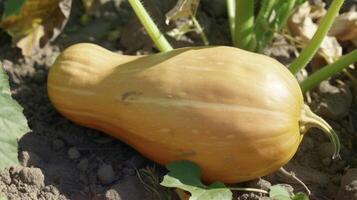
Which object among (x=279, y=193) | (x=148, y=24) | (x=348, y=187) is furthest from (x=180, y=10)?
(x=348, y=187)

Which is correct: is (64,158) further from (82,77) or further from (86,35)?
(86,35)

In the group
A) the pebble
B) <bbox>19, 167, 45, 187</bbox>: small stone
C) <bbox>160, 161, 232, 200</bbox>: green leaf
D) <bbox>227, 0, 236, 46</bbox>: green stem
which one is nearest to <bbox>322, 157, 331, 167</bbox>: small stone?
the pebble

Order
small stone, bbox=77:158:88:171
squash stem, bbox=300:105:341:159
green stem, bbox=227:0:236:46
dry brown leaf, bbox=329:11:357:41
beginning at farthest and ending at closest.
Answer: dry brown leaf, bbox=329:11:357:41 < green stem, bbox=227:0:236:46 < small stone, bbox=77:158:88:171 < squash stem, bbox=300:105:341:159

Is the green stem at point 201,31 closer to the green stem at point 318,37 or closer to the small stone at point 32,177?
the green stem at point 318,37

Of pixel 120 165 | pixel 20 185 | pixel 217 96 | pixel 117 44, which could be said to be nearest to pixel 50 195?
pixel 20 185

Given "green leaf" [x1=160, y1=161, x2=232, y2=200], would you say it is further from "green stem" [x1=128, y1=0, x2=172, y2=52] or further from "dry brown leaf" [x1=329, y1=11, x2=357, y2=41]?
"dry brown leaf" [x1=329, y1=11, x2=357, y2=41]

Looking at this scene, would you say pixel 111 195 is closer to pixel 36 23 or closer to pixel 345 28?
pixel 36 23

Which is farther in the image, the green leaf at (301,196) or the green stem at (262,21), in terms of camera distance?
the green stem at (262,21)

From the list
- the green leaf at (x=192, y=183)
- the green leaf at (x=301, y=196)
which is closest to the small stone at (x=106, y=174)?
the green leaf at (x=192, y=183)
